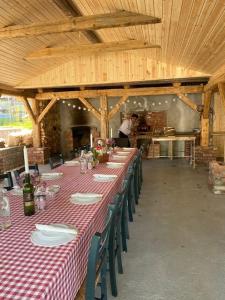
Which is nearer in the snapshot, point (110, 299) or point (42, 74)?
point (110, 299)

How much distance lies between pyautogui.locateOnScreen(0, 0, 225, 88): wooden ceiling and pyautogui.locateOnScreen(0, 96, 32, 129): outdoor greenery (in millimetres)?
4521

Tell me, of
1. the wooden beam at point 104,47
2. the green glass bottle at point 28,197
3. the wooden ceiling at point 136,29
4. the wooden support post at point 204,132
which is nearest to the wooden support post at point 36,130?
the wooden ceiling at point 136,29

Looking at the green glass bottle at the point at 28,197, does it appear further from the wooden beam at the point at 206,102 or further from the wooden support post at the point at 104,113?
the wooden support post at the point at 104,113

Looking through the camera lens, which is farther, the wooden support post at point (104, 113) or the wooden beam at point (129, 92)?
the wooden support post at point (104, 113)

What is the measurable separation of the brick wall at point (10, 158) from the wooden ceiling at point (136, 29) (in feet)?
6.77

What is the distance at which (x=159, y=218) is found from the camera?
397cm

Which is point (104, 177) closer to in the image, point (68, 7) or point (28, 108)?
point (68, 7)

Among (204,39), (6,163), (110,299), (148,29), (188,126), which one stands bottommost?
(110,299)

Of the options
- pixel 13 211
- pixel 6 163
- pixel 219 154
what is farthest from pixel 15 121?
pixel 13 211

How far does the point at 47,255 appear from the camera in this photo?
143 centimetres

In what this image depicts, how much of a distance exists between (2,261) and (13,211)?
78 cm

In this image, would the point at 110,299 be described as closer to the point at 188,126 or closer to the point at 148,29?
the point at 148,29

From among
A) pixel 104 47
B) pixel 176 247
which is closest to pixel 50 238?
pixel 176 247

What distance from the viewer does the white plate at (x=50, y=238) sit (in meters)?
1.54
